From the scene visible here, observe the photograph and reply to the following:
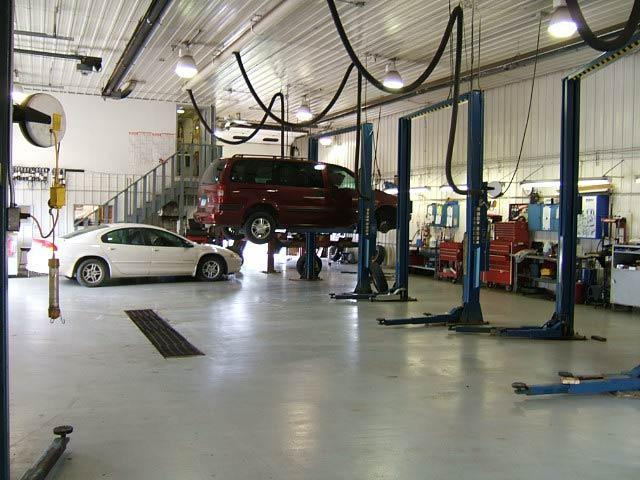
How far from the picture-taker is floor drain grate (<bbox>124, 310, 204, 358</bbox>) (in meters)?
6.44

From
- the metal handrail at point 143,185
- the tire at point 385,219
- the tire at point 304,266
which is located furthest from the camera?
the metal handrail at point 143,185

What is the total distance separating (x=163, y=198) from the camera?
15781mm

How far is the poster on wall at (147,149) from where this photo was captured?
17.3 meters

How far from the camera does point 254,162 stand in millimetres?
11531

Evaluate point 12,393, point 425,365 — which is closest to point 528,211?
point 425,365

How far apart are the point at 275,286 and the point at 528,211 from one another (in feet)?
19.8

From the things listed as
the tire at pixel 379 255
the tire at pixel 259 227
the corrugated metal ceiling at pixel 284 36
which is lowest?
the tire at pixel 379 255

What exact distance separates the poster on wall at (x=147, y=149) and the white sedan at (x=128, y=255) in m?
5.66

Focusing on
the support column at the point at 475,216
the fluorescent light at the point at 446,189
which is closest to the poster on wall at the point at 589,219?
the fluorescent light at the point at 446,189

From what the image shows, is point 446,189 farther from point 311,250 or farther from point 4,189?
point 4,189

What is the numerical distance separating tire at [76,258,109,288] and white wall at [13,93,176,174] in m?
6.13

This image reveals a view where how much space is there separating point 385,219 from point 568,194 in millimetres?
6237

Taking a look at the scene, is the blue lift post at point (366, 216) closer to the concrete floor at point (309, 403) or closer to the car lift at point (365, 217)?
the car lift at point (365, 217)

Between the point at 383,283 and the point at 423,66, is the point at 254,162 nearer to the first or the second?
the point at 383,283
